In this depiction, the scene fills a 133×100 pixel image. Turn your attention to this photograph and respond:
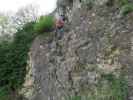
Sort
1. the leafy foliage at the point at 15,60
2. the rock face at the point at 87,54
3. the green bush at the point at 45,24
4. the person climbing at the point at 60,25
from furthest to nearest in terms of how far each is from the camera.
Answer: the leafy foliage at the point at 15,60 → the green bush at the point at 45,24 → the person climbing at the point at 60,25 → the rock face at the point at 87,54

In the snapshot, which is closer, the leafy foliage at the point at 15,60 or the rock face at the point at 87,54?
the rock face at the point at 87,54

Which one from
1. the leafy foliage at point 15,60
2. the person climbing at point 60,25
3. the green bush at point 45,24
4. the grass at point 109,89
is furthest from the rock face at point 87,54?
the leafy foliage at point 15,60

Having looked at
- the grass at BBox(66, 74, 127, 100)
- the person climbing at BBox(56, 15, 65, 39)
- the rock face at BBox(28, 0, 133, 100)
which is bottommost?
the grass at BBox(66, 74, 127, 100)

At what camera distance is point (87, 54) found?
11.1 meters

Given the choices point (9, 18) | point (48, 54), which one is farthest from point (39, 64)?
point (9, 18)

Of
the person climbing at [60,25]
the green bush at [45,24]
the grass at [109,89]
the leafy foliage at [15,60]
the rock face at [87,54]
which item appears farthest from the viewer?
the leafy foliage at [15,60]

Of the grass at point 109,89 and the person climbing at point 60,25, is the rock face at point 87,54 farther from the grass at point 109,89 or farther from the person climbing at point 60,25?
the person climbing at point 60,25

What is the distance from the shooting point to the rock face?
10.1m

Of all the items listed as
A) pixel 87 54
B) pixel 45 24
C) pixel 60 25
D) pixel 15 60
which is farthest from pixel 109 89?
pixel 15 60

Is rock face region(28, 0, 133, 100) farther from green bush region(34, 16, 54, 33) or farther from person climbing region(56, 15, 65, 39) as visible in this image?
green bush region(34, 16, 54, 33)

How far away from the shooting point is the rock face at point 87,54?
397 inches

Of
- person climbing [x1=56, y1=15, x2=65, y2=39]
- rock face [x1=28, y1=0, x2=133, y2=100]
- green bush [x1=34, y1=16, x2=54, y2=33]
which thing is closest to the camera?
rock face [x1=28, y1=0, x2=133, y2=100]

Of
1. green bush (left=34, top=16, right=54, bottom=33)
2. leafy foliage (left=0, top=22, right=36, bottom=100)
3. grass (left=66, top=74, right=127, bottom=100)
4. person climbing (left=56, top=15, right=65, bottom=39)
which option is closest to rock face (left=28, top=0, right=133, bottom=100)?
grass (left=66, top=74, right=127, bottom=100)

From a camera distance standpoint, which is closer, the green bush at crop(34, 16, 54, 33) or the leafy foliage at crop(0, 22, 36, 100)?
the green bush at crop(34, 16, 54, 33)
